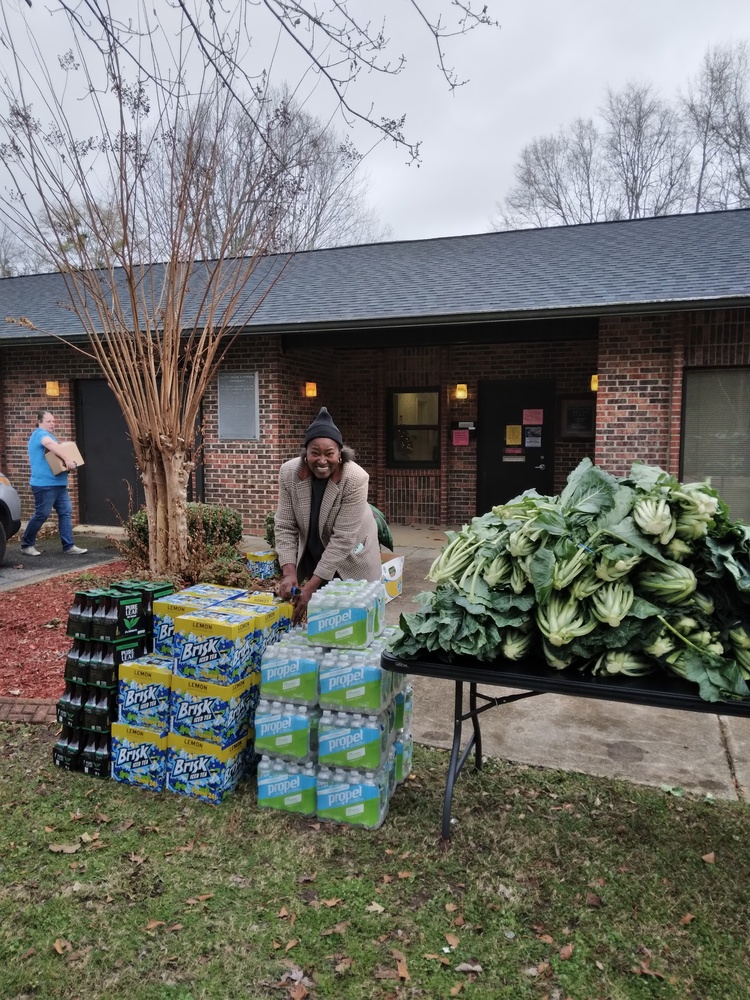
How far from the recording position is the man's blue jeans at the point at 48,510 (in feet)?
28.2

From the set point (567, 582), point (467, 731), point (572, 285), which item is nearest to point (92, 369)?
point (572, 285)

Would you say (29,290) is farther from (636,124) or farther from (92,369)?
(636,124)

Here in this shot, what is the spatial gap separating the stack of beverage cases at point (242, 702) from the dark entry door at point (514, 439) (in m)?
8.05

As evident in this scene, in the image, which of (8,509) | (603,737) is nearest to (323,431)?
(603,737)

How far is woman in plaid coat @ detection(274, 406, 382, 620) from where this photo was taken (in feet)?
12.5

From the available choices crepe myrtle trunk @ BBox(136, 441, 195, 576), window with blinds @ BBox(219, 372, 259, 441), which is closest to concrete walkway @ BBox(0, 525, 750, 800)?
crepe myrtle trunk @ BBox(136, 441, 195, 576)

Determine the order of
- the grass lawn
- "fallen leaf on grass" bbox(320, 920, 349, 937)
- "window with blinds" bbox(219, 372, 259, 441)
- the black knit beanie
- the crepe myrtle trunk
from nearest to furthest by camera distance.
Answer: the grass lawn
"fallen leaf on grass" bbox(320, 920, 349, 937)
the black knit beanie
the crepe myrtle trunk
"window with blinds" bbox(219, 372, 259, 441)

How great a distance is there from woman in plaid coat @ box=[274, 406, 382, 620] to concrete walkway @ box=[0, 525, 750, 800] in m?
1.11

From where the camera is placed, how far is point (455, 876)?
279cm

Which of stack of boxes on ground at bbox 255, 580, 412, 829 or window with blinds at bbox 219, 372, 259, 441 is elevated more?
window with blinds at bbox 219, 372, 259, 441

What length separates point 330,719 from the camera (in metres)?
3.07

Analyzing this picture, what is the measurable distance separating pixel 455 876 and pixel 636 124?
1157 inches

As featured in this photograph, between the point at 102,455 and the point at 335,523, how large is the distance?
8.48 m

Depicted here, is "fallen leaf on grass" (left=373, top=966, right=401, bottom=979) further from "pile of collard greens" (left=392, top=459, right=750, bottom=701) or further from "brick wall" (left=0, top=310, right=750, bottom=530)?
"brick wall" (left=0, top=310, right=750, bottom=530)
